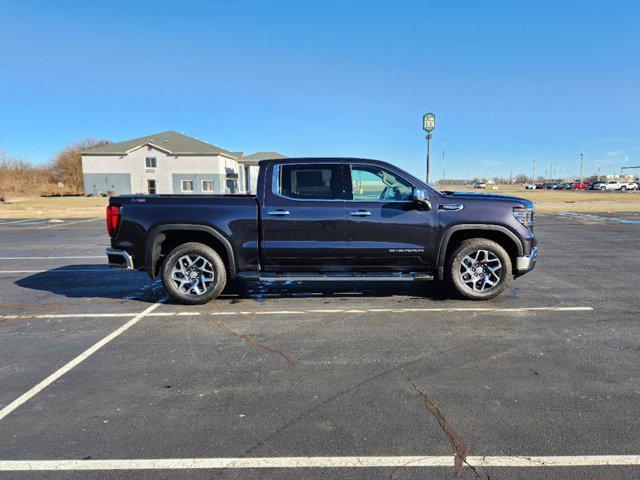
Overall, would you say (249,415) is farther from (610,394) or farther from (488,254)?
(488,254)

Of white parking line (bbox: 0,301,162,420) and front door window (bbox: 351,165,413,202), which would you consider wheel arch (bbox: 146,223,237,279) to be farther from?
front door window (bbox: 351,165,413,202)

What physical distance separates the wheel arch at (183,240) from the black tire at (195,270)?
0.13m

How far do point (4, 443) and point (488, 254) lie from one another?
5656 millimetres

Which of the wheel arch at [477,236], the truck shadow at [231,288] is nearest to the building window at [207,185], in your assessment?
the truck shadow at [231,288]

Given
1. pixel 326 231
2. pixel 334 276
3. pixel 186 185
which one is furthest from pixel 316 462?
pixel 186 185

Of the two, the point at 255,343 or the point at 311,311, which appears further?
the point at 311,311

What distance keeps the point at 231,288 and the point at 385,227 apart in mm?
2851

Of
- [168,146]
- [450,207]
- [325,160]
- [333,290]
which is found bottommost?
[333,290]

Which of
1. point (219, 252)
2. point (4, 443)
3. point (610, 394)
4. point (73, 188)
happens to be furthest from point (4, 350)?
point (73, 188)

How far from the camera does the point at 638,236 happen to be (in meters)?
12.7

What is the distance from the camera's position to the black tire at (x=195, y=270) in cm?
593

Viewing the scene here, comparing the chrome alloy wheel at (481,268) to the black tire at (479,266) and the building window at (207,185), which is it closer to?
the black tire at (479,266)

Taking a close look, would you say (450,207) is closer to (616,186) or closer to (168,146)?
(168,146)

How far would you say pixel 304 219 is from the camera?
5.81 m
